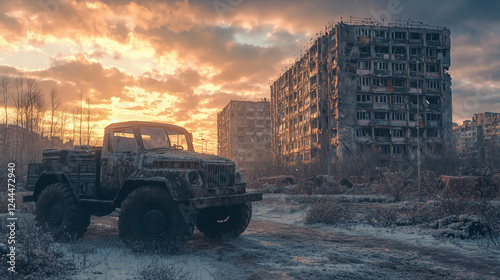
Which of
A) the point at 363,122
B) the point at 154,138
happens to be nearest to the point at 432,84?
the point at 363,122

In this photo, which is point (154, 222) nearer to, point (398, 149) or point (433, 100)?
point (398, 149)

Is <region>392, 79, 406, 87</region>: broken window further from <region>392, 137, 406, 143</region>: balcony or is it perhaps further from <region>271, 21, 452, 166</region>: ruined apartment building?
<region>392, 137, 406, 143</region>: balcony

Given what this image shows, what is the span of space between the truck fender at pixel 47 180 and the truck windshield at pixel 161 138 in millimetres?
2153

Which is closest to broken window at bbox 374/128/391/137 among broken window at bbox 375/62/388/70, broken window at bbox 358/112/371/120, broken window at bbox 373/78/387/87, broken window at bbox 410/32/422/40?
broken window at bbox 358/112/371/120

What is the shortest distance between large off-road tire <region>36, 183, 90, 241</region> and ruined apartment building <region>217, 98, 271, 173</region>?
90257 mm

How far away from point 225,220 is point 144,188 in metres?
2.66

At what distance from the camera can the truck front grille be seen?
711 centimetres

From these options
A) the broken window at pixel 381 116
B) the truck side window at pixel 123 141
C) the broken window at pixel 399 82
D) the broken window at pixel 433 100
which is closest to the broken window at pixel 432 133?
the broken window at pixel 433 100

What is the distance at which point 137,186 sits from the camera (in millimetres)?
7246

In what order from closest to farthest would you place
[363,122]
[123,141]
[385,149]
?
[123,141] → [363,122] → [385,149]

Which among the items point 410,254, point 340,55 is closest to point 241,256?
point 410,254

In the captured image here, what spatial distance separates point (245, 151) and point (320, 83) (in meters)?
44.9

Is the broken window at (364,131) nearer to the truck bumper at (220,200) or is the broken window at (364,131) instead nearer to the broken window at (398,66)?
the broken window at (398,66)

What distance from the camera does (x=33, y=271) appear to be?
4902 mm
